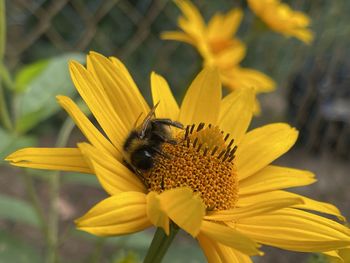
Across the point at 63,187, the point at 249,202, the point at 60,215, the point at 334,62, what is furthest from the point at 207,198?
the point at 334,62

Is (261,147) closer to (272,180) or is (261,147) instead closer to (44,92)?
(272,180)

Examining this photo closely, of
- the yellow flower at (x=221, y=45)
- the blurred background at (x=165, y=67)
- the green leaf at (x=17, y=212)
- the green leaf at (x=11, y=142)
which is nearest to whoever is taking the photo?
the green leaf at (x=11, y=142)

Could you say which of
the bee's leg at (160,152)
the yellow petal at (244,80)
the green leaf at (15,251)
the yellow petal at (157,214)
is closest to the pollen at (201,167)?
the bee's leg at (160,152)

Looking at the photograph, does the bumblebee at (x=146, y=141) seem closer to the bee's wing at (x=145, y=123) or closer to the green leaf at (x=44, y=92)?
the bee's wing at (x=145, y=123)

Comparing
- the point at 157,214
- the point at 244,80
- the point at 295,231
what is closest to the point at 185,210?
the point at 157,214

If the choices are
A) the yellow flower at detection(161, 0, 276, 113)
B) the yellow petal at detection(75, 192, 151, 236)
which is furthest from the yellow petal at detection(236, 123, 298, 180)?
the yellow flower at detection(161, 0, 276, 113)

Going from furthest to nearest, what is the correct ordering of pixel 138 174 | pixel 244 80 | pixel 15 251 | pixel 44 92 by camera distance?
pixel 244 80, pixel 15 251, pixel 44 92, pixel 138 174

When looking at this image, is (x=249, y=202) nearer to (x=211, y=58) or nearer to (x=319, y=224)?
(x=319, y=224)
